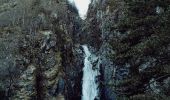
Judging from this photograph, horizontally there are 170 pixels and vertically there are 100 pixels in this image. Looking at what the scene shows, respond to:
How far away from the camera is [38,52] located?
3378cm

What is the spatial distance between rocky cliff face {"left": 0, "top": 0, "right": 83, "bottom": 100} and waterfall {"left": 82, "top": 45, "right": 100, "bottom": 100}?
25.7 inches

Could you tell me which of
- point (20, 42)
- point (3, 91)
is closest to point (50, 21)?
point (20, 42)

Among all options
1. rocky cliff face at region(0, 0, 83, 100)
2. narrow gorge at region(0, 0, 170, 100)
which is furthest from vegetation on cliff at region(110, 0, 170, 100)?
rocky cliff face at region(0, 0, 83, 100)

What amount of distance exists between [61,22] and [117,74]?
1002cm

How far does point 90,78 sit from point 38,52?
6.28 metres

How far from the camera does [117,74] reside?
30453mm

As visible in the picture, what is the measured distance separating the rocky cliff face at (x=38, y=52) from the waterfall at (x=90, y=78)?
2.14 ft

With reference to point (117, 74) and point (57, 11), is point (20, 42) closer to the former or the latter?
point (57, 11)

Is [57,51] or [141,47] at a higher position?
[57,51]

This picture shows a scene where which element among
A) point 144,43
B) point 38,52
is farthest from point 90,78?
point 144,43

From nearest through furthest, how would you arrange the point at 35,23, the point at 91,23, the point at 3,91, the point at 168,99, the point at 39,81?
the point at 168,99 → the point at 3,91 → the point at 39,81 → the point at 35,23 → the point at 91,23

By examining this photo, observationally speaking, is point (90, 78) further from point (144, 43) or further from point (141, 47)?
point (144, 43)

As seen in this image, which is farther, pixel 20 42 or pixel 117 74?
pixel 20 42

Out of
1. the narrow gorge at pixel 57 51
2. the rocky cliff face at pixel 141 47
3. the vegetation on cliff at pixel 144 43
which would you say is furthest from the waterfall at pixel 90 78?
the vegetation on cliff at pixel 144 43
